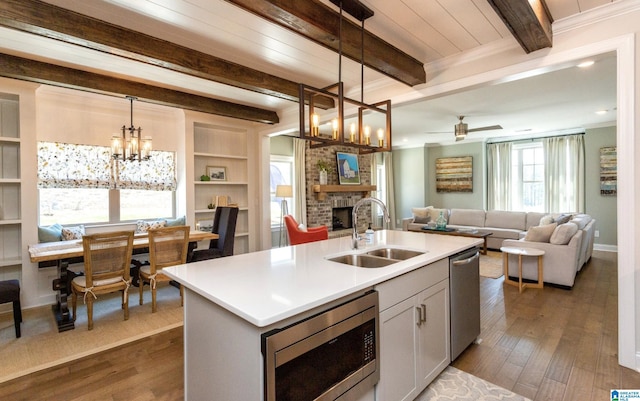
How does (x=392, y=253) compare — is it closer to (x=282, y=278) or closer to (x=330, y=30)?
(x=282, y=278)

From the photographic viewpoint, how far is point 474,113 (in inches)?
214

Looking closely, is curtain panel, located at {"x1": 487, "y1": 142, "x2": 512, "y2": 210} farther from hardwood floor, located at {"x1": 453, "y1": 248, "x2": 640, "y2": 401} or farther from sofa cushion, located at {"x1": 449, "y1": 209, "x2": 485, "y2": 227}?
hardwood floor, located at {"x1": 453, "y1": 248, "x2": 640, "y2": 401}

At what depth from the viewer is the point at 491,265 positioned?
530 cm

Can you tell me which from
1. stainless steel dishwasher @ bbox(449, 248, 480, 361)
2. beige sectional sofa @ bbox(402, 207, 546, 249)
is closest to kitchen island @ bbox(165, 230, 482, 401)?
stainless steel dishwasher @ bbox(449, 248, 480, 361)

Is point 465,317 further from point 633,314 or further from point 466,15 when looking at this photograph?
point 466,15

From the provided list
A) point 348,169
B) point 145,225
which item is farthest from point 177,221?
point 348,169

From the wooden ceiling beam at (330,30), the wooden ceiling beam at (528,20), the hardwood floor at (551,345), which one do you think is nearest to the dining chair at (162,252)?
the wooden ceiling beam at (330,30)

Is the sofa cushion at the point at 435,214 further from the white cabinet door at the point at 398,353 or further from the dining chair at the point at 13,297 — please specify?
the dining chair at the point at 13,297

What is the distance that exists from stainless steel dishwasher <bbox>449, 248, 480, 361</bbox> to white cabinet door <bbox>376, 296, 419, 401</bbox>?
570mm

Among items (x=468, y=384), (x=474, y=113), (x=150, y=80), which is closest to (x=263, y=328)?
(x=468, y=384)

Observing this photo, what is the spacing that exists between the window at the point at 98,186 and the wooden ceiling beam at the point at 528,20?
469cm

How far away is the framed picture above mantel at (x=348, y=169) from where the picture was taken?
7496 mm

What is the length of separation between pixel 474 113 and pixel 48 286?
672 cm

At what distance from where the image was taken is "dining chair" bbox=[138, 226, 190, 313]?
3.36 m
